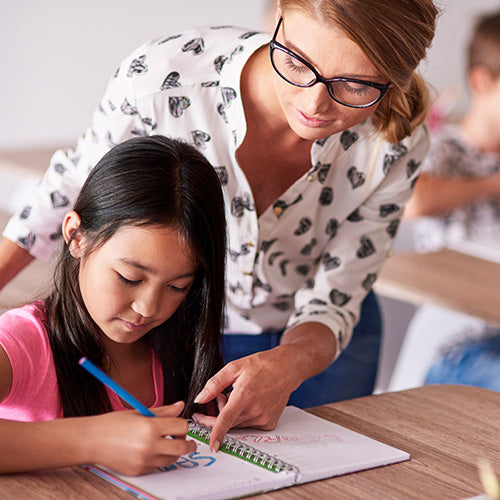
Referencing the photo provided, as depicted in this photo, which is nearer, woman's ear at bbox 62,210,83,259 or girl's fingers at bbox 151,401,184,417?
girl's fingers at bbox 151,401,184,417

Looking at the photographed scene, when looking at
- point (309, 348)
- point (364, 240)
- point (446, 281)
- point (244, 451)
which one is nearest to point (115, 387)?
point (244, 451)

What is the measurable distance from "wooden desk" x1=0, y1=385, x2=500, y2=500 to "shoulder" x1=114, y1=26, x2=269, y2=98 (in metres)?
0.52

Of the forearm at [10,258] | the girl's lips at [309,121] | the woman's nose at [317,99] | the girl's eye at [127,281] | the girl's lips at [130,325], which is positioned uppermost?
the woman's nose at [317,99]

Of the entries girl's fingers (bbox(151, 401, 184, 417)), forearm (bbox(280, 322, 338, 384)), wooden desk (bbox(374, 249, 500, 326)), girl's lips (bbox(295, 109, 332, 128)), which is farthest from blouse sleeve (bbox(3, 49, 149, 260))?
wooden desk (bbox(374, 249, 500, 326))

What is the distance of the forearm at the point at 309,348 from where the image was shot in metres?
1.13

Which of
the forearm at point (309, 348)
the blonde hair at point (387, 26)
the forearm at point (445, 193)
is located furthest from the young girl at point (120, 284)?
the forearm at point (445, 193)

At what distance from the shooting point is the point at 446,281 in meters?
2.01

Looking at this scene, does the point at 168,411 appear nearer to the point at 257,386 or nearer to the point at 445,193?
the point at 257,386

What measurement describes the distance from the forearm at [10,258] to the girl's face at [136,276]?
0.23m

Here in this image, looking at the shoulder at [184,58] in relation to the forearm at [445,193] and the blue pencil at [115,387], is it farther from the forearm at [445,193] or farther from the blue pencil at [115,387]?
the forearm at [445,193]

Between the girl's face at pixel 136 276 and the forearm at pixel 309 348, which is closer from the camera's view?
the girl's face at pixel 136 276

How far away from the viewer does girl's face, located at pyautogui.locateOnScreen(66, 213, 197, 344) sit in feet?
3.29

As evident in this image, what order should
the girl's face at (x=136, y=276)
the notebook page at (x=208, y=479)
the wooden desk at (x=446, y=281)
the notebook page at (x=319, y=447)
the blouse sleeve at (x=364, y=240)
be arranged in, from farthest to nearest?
the wooden desk at (x=446, y=281)
the blouse sleeve at (x=364, y=240)
the girl's face at (x=136, y=276)
the notebook page at (x=319, y=447)
the notebook page at (x=208, y=479)

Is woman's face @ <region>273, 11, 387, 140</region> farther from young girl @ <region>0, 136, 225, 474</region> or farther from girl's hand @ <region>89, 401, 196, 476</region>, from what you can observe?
girl's hand @ <region>89, 401, 196, 476</region>
